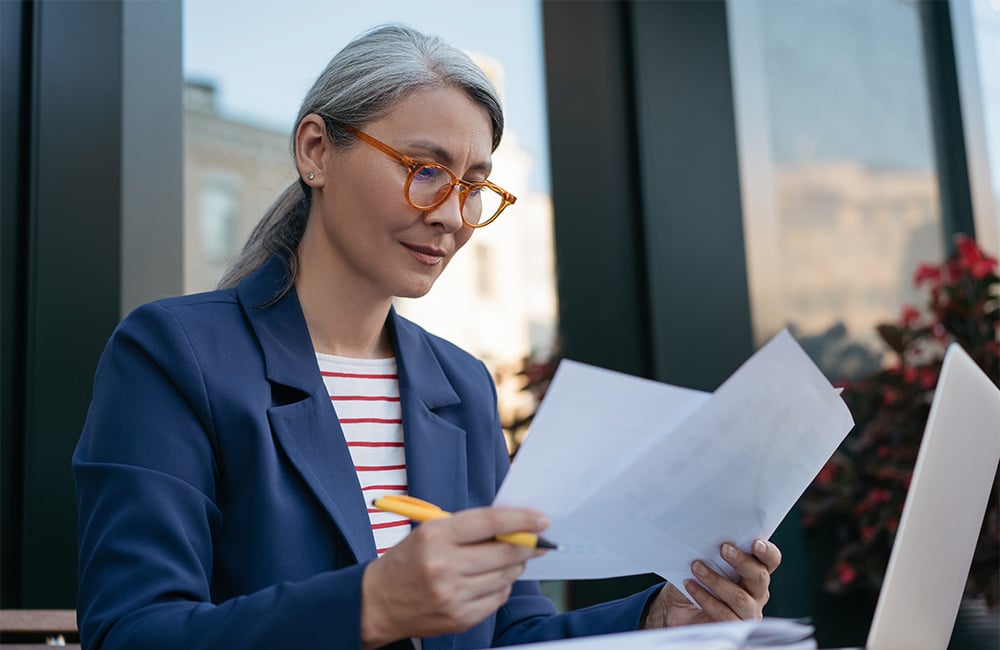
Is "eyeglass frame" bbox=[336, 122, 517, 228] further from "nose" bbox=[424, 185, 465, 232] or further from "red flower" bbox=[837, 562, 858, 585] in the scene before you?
"red flower" bbox=[837, 562, 858, 585]

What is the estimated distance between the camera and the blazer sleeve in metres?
0.86

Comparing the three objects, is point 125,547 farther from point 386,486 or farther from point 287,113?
point 287,113

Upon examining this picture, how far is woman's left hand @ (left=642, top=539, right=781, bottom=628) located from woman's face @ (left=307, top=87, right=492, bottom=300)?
0.50 metres

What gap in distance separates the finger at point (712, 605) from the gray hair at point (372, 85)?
62 cm

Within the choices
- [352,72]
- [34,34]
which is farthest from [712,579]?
[34,34]

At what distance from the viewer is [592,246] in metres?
2.67

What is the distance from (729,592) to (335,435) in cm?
48

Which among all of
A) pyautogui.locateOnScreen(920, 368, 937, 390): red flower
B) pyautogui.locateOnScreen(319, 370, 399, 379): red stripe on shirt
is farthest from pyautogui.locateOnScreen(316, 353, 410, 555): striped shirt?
pyautogui.locateOnScreen(920, 368, 937, 390): red flower

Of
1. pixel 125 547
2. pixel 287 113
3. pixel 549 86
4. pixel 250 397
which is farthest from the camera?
pixel 549 86

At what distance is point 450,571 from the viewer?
0.79m

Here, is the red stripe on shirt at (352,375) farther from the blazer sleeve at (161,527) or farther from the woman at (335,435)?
the blazer sleeve at (161,527)

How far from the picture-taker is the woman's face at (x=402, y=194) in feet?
4.17

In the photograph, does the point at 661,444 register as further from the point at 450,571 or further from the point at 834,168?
the point at 834,168

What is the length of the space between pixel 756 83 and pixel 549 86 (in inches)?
21.7
